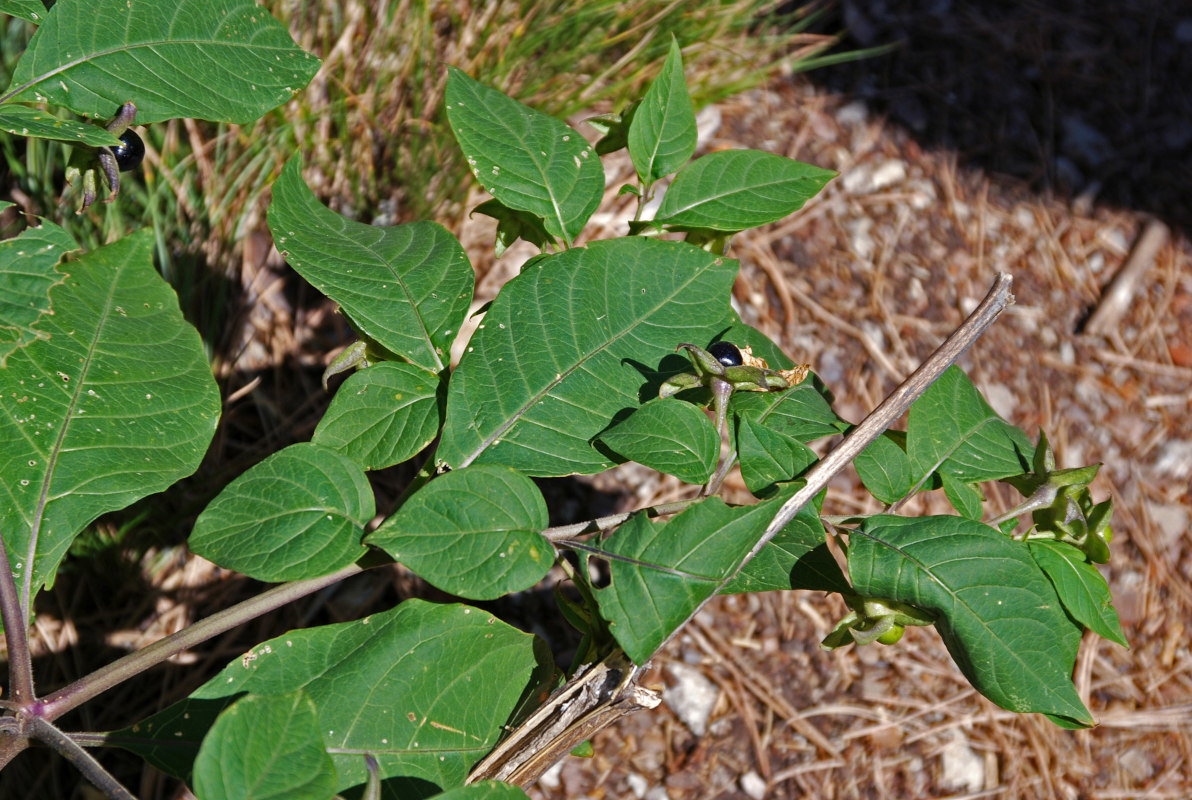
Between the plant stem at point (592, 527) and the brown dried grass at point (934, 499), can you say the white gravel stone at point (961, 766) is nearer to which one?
the brown dried grass at point (934, 499)

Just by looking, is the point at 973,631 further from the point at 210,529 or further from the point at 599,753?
the point at 599,753

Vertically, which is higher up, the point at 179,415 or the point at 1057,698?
the point at 179,415

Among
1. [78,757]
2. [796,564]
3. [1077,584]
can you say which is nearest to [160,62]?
[78,757]

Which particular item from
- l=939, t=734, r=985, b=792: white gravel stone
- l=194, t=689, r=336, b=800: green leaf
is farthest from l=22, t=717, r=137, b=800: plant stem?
l=939, t=734, r=985, b=792: white gravel stone

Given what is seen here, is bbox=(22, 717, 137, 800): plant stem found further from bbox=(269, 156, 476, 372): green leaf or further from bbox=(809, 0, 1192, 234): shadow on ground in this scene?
bbox=(809, 0, 1192, 234): shadow on ground

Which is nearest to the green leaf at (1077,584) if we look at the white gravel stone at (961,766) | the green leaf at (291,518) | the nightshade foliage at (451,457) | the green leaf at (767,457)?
the nightshade foliage at (451,457)

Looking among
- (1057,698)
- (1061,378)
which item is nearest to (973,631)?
(1057,698)
